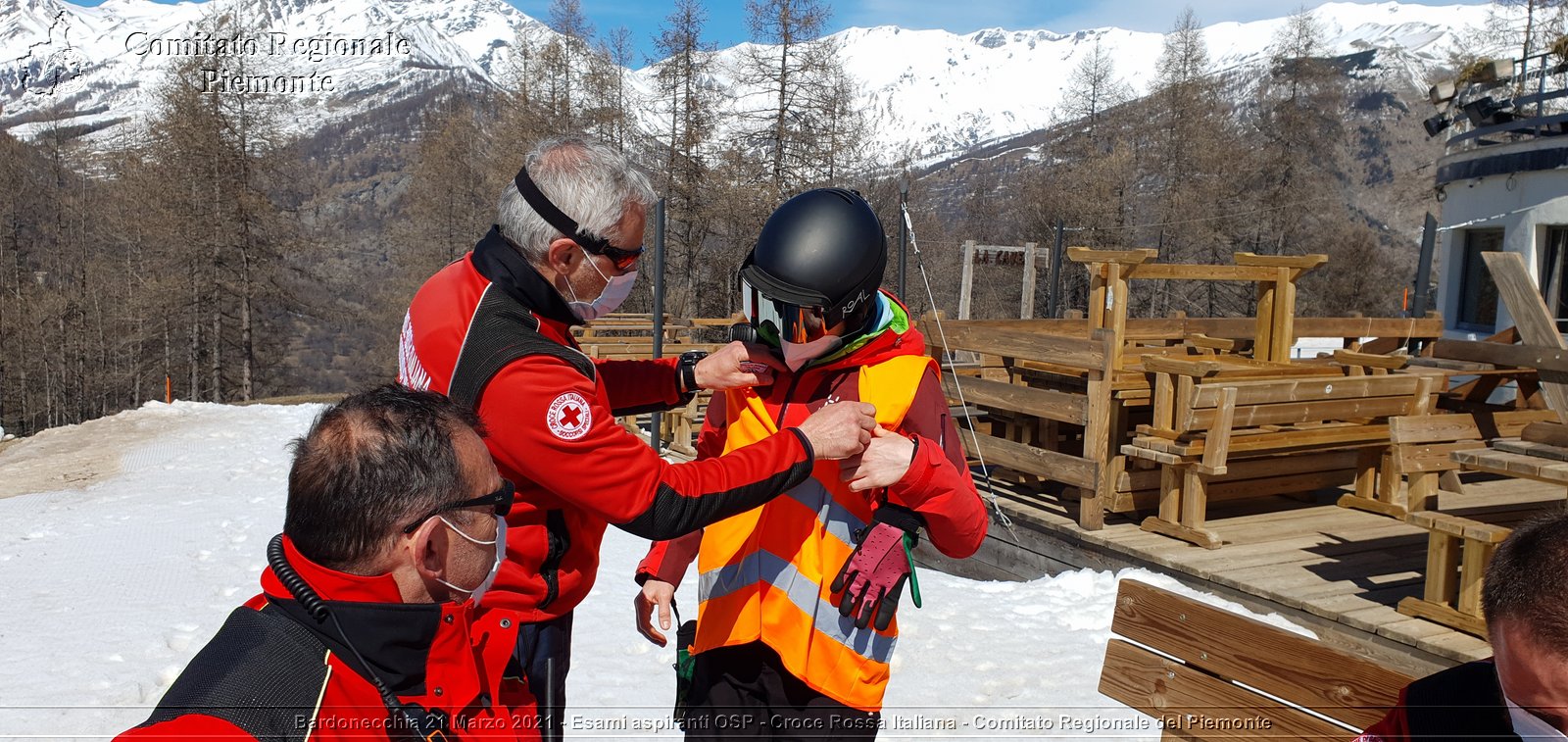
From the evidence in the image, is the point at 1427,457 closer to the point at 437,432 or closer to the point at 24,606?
the point at 437,432

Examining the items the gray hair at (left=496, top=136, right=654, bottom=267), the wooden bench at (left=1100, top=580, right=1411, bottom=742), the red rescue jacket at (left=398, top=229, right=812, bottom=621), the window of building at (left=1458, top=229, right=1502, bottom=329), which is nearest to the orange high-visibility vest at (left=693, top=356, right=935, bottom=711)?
the red rescue jacket at (left=398, top=229, right=812, bottom=621)

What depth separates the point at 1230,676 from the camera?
2.56m

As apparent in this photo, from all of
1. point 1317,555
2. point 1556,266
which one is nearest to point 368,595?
point 1317,555

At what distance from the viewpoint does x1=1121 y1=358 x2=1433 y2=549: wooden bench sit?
6609 millimetres

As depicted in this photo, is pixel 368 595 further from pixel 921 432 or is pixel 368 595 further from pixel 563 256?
pixel 921 432

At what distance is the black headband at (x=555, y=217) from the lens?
2143mm

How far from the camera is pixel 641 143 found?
32.9 metres

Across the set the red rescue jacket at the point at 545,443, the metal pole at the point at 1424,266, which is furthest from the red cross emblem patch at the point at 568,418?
the metal pole at the point at 1424,266

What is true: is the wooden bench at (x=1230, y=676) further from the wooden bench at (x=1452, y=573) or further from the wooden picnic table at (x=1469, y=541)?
the wooden bench at (x=1452, y=573)

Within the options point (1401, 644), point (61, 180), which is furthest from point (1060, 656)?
point (61, 180)

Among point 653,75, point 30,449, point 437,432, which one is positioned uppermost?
point 653,75

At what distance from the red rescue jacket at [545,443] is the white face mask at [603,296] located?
0.04 metres

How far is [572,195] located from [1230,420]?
5628 millimetres

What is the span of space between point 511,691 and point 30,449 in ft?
49.5
